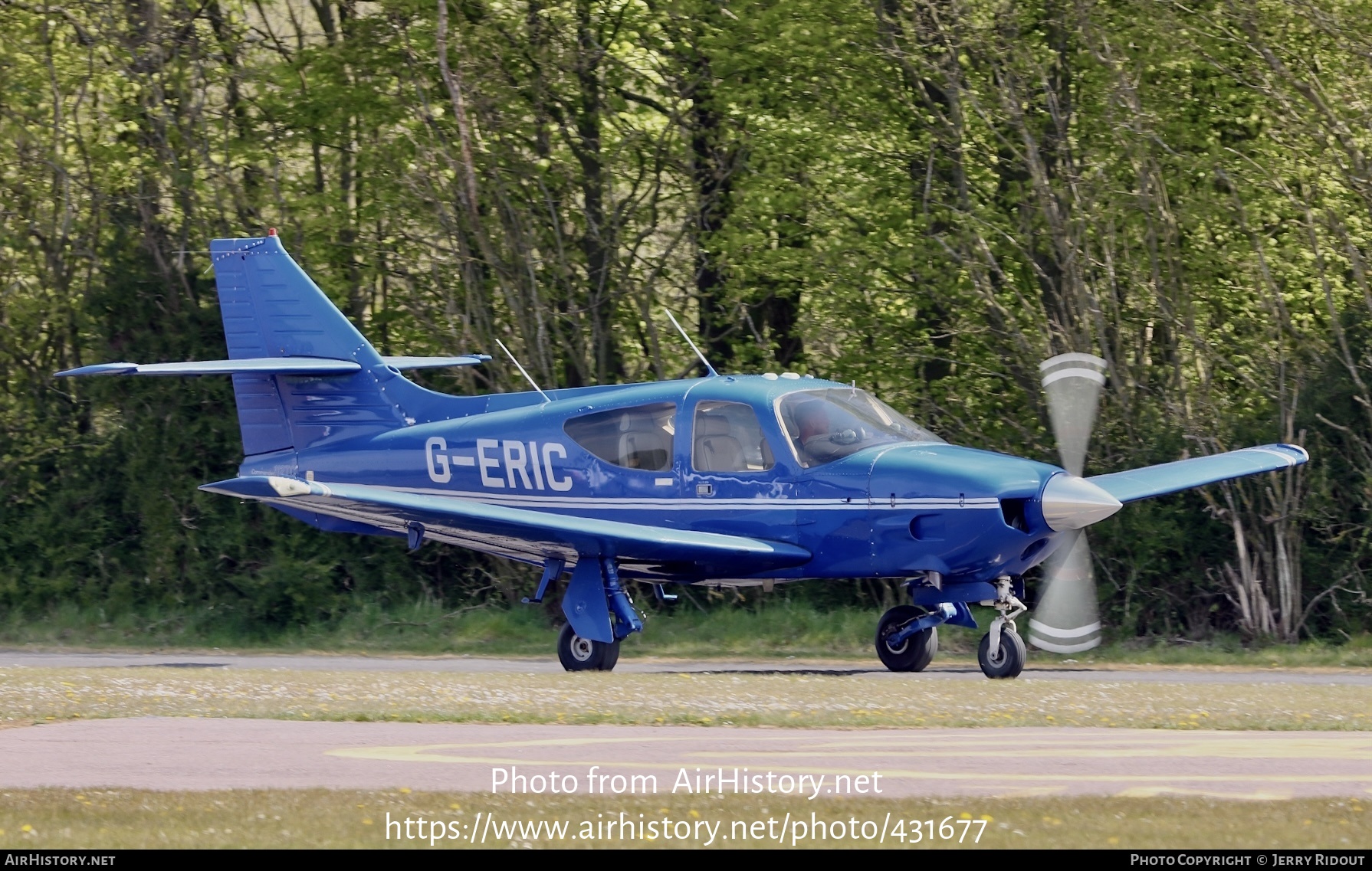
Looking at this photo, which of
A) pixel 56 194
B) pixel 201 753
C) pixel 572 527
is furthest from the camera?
pixel 56 194

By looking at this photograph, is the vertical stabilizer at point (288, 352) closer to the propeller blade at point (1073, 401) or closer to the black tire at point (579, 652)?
the black tire at point (579, 652)

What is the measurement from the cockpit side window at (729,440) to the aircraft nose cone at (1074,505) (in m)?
2.18

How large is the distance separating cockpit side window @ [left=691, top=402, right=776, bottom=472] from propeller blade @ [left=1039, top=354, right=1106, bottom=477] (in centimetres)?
231

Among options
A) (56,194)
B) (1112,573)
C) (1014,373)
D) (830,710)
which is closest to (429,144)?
(56,194)

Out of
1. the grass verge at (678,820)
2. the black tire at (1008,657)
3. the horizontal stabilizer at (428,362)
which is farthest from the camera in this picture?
the horizontal stabilizer at (428,362)

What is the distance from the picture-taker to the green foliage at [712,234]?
16.5m

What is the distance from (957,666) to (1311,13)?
7131 mm

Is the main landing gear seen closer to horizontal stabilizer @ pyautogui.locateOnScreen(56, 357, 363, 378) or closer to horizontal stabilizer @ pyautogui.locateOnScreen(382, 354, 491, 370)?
horizontal stabilizer @ pyautogui.locateOnScreen(382, 354, 491, 370)

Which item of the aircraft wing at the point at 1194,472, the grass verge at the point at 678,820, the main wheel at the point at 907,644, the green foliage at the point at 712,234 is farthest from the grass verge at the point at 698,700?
the green foliage at the point at 712,234

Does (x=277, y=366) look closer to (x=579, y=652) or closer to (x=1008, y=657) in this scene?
(x=579, y=652)

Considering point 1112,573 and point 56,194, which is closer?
point 1112,573

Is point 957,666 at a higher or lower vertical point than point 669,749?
lower

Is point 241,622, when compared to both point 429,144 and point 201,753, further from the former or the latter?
point 201,753

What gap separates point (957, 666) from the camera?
14.4 m
